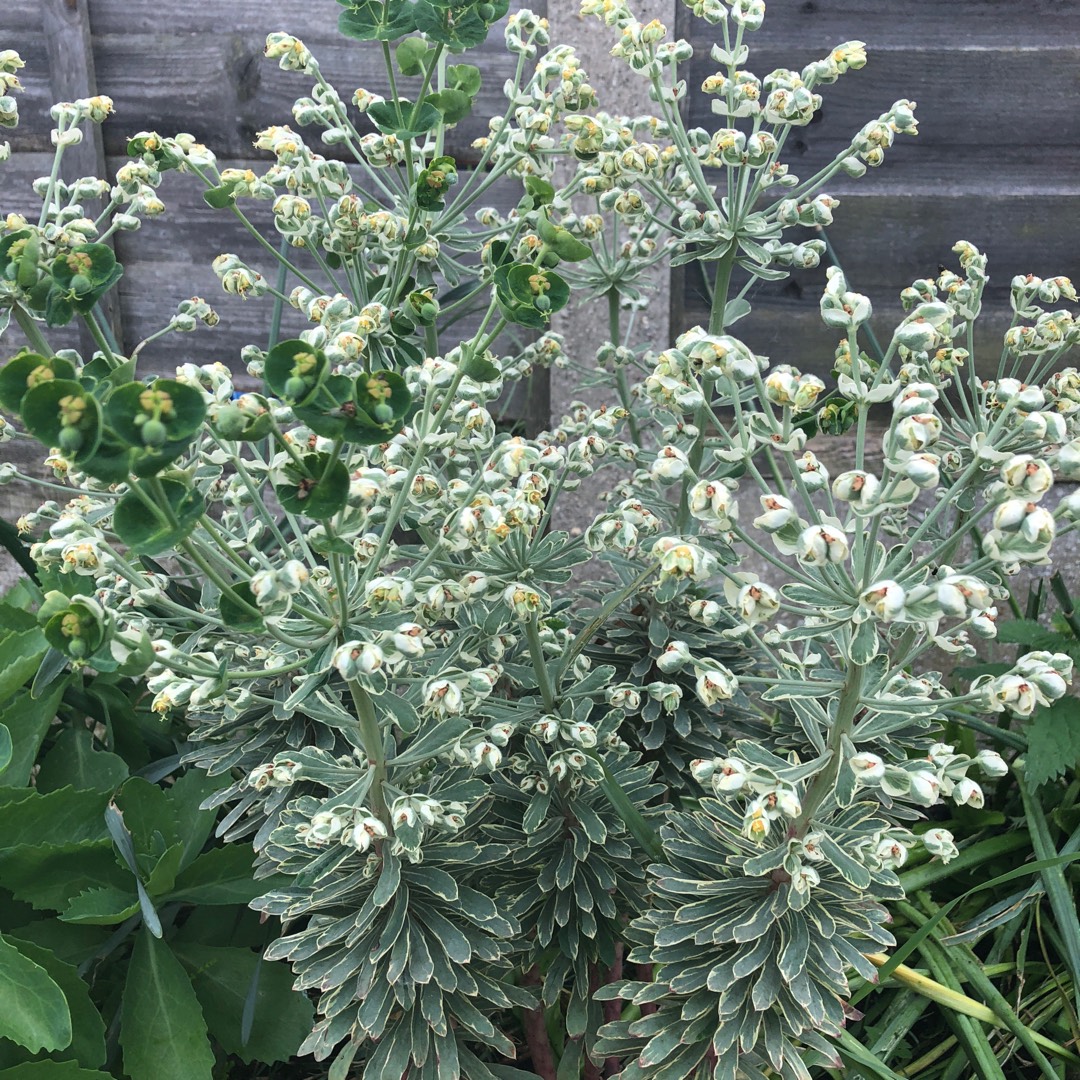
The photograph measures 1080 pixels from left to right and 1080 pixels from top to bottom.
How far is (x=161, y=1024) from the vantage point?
4.08ft

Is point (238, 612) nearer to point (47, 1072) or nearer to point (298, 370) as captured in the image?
point (298, 370)

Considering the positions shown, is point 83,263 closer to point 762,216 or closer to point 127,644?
point 127,644

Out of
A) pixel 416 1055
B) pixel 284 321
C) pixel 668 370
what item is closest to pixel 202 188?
pixel 284 321

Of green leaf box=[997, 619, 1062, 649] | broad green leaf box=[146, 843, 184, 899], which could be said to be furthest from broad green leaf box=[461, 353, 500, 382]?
green leaf box=[997, 619, 1062, 649]

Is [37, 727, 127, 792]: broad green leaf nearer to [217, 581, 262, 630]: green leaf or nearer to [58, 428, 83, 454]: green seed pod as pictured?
[217, 581, 262, 630]: green leaf

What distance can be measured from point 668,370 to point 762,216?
491 mm

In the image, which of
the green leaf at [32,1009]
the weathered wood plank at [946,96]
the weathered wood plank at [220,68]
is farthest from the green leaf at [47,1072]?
the weathered wood plank at [946,96]

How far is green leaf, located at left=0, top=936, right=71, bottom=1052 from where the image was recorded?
1.09m

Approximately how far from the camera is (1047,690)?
33.8 inches

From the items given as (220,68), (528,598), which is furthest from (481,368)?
(220,68)

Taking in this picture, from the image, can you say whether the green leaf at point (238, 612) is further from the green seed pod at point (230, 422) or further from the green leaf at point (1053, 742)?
the green leaf at point (1053, 742)

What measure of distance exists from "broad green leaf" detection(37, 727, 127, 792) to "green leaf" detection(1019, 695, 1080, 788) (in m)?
1.48

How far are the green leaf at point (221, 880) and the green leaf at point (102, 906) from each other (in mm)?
68

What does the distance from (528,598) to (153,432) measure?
1.62 feet
